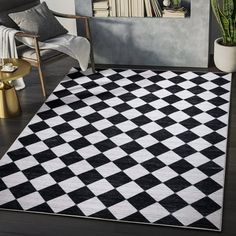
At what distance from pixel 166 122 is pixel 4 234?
185cm

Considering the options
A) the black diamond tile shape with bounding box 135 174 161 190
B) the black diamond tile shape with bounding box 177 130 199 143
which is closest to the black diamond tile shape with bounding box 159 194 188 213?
the black diamond tile shape with bounding box 135 174 161 190

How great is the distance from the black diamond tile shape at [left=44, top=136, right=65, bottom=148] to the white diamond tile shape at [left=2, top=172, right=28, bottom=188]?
1.51ft

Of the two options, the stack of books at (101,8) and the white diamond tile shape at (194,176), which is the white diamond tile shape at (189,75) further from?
the white diamond tile shape at (194,176)

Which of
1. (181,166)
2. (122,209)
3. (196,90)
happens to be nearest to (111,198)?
(122,209)

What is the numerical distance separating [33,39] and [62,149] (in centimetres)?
133

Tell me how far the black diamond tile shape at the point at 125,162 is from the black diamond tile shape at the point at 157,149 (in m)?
0.20

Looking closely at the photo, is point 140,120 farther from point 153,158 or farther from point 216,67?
point 216,67

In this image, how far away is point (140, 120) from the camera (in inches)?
191

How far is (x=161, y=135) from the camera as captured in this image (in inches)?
181

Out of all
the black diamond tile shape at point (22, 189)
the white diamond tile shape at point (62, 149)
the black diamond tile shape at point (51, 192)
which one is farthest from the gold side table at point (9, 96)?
the black diamond tile shape at point (51, 192)

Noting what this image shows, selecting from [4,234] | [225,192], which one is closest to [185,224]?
[225,192]

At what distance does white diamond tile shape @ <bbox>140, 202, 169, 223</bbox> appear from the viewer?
3.62 metres

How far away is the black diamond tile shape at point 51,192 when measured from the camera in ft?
12.7

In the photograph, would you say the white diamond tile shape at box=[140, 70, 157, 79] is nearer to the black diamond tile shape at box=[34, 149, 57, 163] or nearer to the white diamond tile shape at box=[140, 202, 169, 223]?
the black diamond tile shape at box=[34, 149, 57, 163]
